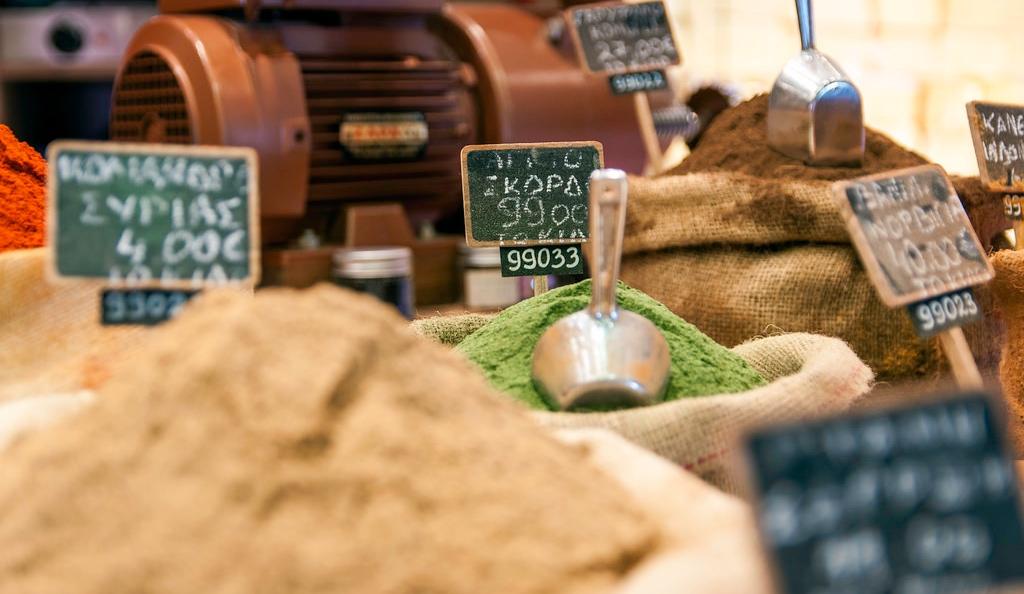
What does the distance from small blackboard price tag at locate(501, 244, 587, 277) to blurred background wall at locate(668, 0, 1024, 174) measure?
7.22 feet

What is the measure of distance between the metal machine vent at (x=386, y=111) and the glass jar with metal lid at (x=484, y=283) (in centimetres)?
18

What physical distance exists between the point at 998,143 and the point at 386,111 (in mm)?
1137

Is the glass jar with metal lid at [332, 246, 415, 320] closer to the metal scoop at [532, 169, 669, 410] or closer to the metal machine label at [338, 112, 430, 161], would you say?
the metal machine label at [338, 112, 430, 161]

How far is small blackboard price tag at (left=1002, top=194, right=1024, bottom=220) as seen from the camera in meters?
1.36

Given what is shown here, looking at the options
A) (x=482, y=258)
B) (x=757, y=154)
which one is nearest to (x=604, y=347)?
(x=757, y=154)

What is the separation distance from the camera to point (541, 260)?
1.23m

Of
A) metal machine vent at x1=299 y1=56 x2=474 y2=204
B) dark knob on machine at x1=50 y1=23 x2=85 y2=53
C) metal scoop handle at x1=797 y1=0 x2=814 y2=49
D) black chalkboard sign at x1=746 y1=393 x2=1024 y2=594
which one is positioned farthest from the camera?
dark knob on machine at x1=50 y1=23 x2=85 y2=53

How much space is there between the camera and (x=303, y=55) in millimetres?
2074

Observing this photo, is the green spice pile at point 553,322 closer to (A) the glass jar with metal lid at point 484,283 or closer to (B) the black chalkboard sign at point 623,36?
(B) the black chalkboard sign at point 623,36

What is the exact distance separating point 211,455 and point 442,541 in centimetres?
13

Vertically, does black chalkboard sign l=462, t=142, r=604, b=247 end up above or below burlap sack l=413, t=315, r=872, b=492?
above

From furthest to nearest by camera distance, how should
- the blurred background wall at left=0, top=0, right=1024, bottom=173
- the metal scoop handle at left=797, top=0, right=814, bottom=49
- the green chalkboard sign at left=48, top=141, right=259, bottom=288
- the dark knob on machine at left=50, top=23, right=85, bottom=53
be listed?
the blurred background wall at left=0, top=0, right=1024, bottom=173 → the dark knob on machine at left=50, top=23, right=85, bottom=53 → the metal scoop handle at left=797, top=0, right=814, bottom=49 → the green chalkboard sign at left=48, top=141, right=259, bottom=288

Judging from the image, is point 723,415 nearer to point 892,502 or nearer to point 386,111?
point 892,502

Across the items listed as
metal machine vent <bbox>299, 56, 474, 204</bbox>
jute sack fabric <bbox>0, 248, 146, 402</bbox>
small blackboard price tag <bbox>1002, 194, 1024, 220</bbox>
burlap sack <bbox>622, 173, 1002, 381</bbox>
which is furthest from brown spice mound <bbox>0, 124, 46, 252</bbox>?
small blackboard price tag <bbox>1002, 194, 1024, 220</bbox>
